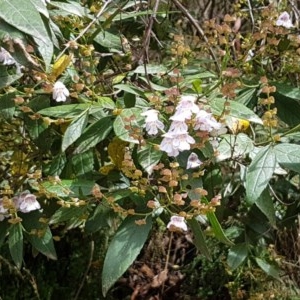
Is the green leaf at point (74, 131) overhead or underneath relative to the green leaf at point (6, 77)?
underneath

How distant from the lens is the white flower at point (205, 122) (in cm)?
124

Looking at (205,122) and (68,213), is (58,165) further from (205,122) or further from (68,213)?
(205,122)

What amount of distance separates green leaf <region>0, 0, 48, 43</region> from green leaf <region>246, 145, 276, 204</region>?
53cm

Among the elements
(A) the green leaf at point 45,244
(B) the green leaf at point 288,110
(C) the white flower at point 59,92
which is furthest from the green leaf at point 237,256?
(C) the white flower at point 59,92

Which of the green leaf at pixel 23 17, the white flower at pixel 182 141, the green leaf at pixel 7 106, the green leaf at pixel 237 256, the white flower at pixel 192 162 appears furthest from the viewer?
the green leaf at pixel 237 256

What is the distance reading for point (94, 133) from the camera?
4.64 ft

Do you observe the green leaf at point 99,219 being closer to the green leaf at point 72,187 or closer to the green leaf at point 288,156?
the green leaf at point 72,187

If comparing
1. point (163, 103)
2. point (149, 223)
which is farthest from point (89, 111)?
point (149, 223)

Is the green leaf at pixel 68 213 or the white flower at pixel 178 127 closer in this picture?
the white flower at pixel 178 127

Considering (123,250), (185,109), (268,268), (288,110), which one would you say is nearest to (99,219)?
(123,250)

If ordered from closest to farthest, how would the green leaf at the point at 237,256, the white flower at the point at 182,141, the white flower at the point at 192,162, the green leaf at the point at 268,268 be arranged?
the white flower at the point at 182,141, the white flower at the point at 192,162, the green leaf at the point at 237,256, the green leaf at the point at 268,268

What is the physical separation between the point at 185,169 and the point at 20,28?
1.70 feet

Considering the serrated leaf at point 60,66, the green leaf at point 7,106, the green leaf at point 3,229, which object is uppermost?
the serrated leaf at point 60,66

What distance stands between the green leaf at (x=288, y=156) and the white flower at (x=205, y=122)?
0.52 ft
